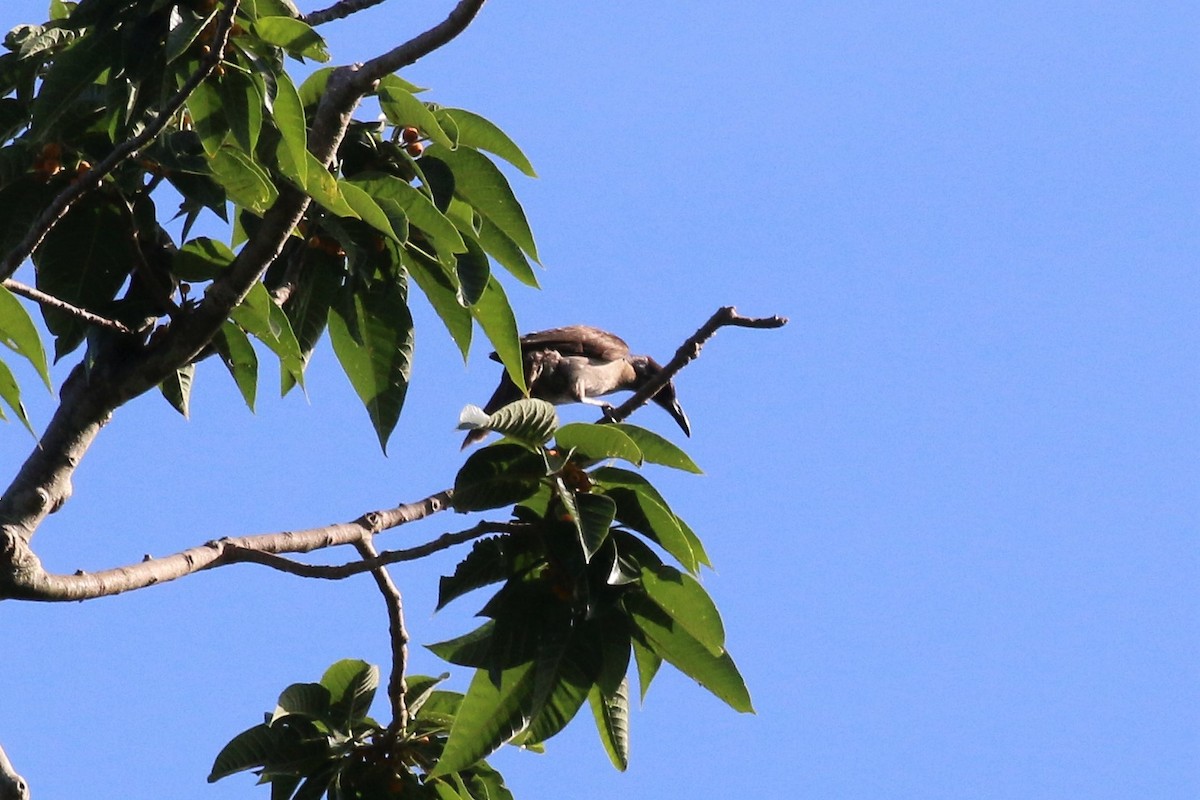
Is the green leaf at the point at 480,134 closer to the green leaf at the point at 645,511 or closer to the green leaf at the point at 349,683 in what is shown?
the green leaf at the point at 645,511

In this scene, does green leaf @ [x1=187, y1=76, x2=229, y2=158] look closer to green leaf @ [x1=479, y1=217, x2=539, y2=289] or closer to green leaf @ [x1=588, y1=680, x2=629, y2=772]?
green leaf @ [x1=479, y1=217, x2=539, y2=289]

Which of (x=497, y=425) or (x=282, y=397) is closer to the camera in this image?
(x=497, y=425)

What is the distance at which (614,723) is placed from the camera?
3.12 metres

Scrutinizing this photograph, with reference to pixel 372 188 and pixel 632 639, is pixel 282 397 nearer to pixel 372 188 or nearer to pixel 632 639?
pixel 372 188

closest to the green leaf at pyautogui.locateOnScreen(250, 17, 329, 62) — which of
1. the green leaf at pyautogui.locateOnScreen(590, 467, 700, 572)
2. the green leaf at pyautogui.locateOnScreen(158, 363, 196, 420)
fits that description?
the green leaf at pyautogui.locateOnScreen(158, 363, 196, 420)

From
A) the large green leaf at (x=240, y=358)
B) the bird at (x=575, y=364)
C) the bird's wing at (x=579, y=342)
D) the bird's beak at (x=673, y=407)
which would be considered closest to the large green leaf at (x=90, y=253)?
the large green leaf at (x=240, y=358)

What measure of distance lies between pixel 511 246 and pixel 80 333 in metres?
0.93

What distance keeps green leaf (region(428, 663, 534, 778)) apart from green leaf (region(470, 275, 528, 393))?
619 mm

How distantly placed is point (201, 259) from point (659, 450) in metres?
1.04

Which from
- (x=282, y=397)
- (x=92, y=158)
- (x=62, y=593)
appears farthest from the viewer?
(x=282, y=397)

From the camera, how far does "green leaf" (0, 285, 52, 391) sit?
2619 mm

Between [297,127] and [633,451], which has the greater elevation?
[297,127]

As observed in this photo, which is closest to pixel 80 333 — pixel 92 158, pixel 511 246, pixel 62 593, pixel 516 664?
pixel 92 158

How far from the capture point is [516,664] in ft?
9.86
